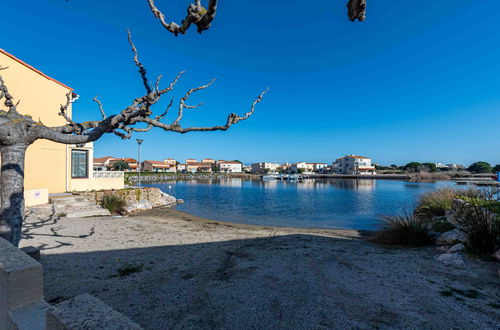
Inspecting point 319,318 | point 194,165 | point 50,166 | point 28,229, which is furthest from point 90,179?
point 194,165

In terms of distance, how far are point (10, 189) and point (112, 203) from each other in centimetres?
1225

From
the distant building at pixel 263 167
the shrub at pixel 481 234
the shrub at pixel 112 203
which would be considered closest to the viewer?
the shrub at pixel 481 234

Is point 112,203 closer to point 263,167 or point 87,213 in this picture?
point 87,213

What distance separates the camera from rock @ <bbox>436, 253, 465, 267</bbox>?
4.65 meters

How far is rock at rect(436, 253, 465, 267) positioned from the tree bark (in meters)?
7.36

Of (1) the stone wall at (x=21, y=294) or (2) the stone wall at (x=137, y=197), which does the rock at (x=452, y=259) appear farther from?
(2) the stone wall at (x=137, y=197)

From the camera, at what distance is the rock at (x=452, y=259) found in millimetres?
4653

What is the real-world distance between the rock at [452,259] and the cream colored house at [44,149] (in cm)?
1515

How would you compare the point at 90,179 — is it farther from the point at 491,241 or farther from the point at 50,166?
the point at 491,241

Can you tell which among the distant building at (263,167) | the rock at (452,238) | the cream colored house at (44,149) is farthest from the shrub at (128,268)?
the distant building at (263,167)

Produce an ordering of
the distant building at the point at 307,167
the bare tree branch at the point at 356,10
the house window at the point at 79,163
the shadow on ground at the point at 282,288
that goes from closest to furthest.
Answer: the bare tree branch at the point at 356,10 < the shadow on ground at the point at 282,288 < the house window at the point at 79,163 < the distant building at the point at 307,167

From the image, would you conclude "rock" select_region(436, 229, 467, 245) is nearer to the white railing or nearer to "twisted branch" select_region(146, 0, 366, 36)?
"twisted branch" select_region(146, 0, 366, 36)

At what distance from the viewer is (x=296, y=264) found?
4.66 meters

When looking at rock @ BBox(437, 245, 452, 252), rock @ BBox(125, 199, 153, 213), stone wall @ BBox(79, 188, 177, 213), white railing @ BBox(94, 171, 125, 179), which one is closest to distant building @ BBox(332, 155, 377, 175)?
stone wall @ BBox(79, 188, 177, 213)
